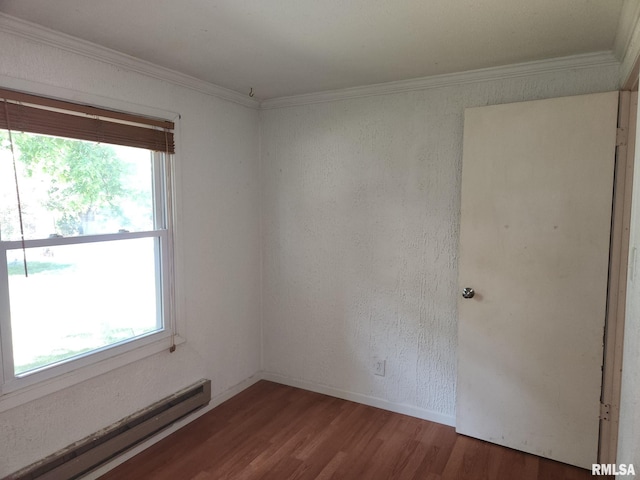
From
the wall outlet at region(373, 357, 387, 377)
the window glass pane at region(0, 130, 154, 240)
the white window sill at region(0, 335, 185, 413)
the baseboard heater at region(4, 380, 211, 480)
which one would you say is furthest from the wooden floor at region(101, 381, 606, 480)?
the window glass pane at region(0, 130, 154, 240)

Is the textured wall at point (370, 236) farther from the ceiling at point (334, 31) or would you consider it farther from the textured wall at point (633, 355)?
the textured wall at point (633, 355)

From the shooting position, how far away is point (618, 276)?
214 cm

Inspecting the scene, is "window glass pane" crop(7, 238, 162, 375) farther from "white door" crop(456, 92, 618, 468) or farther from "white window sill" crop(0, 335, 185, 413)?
"white door" crop(456, 92, 618, 468)

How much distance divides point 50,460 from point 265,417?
4.19 ft

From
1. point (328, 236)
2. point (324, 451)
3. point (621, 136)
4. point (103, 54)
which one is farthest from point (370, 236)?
point (103, 54)

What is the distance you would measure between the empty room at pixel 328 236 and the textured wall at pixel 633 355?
20mm

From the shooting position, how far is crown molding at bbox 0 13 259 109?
1.79 meters

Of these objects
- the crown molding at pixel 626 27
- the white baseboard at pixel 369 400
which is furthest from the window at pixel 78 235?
the crown molding at pixel 626 27

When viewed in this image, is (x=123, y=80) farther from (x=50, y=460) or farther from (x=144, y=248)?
(x=50, y=460)

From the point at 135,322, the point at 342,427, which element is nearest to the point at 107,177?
the point at 135,322

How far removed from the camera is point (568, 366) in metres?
2.26

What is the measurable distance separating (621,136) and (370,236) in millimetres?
1525

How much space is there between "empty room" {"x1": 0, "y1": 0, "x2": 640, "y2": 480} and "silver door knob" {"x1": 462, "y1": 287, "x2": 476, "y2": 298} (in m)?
0.01

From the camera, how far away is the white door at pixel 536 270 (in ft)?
7.11
